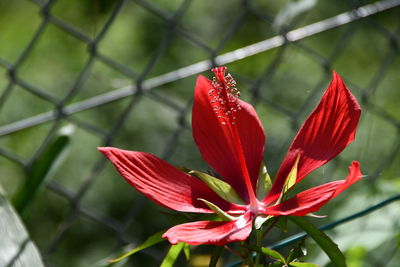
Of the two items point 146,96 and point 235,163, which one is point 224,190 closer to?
point 235,163

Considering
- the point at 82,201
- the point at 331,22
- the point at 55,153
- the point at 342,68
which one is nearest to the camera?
the point at 55,153

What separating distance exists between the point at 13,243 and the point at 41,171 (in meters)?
0.22

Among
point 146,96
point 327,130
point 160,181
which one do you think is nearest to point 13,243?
point 160,181

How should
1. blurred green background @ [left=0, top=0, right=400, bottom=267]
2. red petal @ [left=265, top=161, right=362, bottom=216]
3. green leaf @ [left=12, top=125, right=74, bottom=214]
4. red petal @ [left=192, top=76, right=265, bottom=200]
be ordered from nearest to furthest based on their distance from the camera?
red petal @ [left=265, top=161, right=362, bottom=216] → red petal @ [left=192, top=76, right=265, bottom=200] → green leaf @ [left=12, top=125, right=74, bottom=214] → blurred green background @ [left=0, top=0, right=400, bottom=267]

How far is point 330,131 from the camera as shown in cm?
53

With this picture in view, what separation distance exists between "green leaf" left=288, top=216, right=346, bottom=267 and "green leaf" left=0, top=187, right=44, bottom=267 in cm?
25

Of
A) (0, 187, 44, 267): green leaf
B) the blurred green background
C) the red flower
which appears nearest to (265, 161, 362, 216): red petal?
the red flower

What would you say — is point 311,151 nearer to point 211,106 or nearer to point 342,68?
point 211,106

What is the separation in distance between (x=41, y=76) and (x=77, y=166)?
0.78 feet

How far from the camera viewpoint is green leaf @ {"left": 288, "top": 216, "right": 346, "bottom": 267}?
482 mm

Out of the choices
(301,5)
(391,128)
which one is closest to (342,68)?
(391,128)

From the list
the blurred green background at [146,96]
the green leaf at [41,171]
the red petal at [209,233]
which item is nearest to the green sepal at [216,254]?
the red petal at [209,233]

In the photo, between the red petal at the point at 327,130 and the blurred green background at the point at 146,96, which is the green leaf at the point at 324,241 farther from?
the blurred green background at the point at 146,96

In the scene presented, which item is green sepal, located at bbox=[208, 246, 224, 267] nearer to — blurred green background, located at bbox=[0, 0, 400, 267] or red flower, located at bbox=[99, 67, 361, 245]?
red flower, located at bbox=[99, 67, 361, 245]
